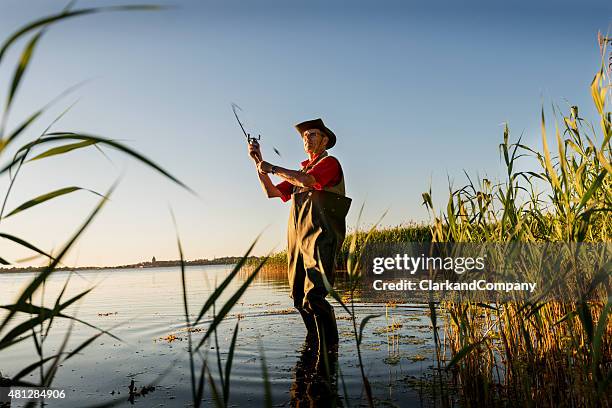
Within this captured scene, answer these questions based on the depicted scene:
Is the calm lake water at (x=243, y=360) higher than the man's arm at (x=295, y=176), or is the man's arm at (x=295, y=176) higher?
the man's arm at (x=295, y=176)

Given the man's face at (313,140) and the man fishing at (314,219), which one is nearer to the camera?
the man fishing at (314,219)

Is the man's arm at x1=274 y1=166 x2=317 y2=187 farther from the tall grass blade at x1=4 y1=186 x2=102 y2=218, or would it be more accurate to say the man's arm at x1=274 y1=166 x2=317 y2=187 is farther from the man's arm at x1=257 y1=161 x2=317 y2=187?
the tall grass blade at x1=4 y1=186 x2=102 y2=218

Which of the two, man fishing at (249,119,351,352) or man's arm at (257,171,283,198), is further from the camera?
man's arm at (257,171,283,198)

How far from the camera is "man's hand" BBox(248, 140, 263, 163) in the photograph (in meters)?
5.18

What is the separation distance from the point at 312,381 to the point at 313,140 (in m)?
2.42

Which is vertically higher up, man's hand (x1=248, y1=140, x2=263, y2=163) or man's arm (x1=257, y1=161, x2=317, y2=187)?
man's hand (x1=248, y1=140, x2=263, y2=163)

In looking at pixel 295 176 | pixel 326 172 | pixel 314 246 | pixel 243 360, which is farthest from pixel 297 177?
pixel 243 360

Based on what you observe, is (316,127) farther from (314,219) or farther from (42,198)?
(42,198)

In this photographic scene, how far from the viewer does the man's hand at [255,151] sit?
5.18 meters

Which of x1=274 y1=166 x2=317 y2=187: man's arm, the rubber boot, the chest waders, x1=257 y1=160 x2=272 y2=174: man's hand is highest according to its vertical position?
x1=257 y1=160 x2=272 y2=174: man's hand

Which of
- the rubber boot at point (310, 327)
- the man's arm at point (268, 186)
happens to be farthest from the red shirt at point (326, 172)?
the rubber boot at point (310, 327)

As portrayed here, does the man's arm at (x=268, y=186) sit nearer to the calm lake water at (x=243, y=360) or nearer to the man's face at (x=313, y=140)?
the man's face at (x=313, y=140)

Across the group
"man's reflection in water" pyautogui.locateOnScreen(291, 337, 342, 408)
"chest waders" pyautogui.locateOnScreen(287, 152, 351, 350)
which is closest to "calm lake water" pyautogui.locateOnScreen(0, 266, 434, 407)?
"man's reflection in water" pyautogui.locateOnScreen(291, 337, 342, 408)

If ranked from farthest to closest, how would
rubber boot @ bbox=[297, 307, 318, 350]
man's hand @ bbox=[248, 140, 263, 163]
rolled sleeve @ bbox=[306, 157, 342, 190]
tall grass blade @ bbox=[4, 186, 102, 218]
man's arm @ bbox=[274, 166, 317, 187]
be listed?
1. rubber boot @ bbox=[297, 307, 318, 350]
2. man's hand @ bbox=[248, 140, 263, 163]
3. rolled sleeve @ bbox=[306, 157, 342, 190]
4. man's arm @ bbox=[274, 166, 317, 187]
5. tall grass blade @ bbox=[4, 186, 102, 218]
